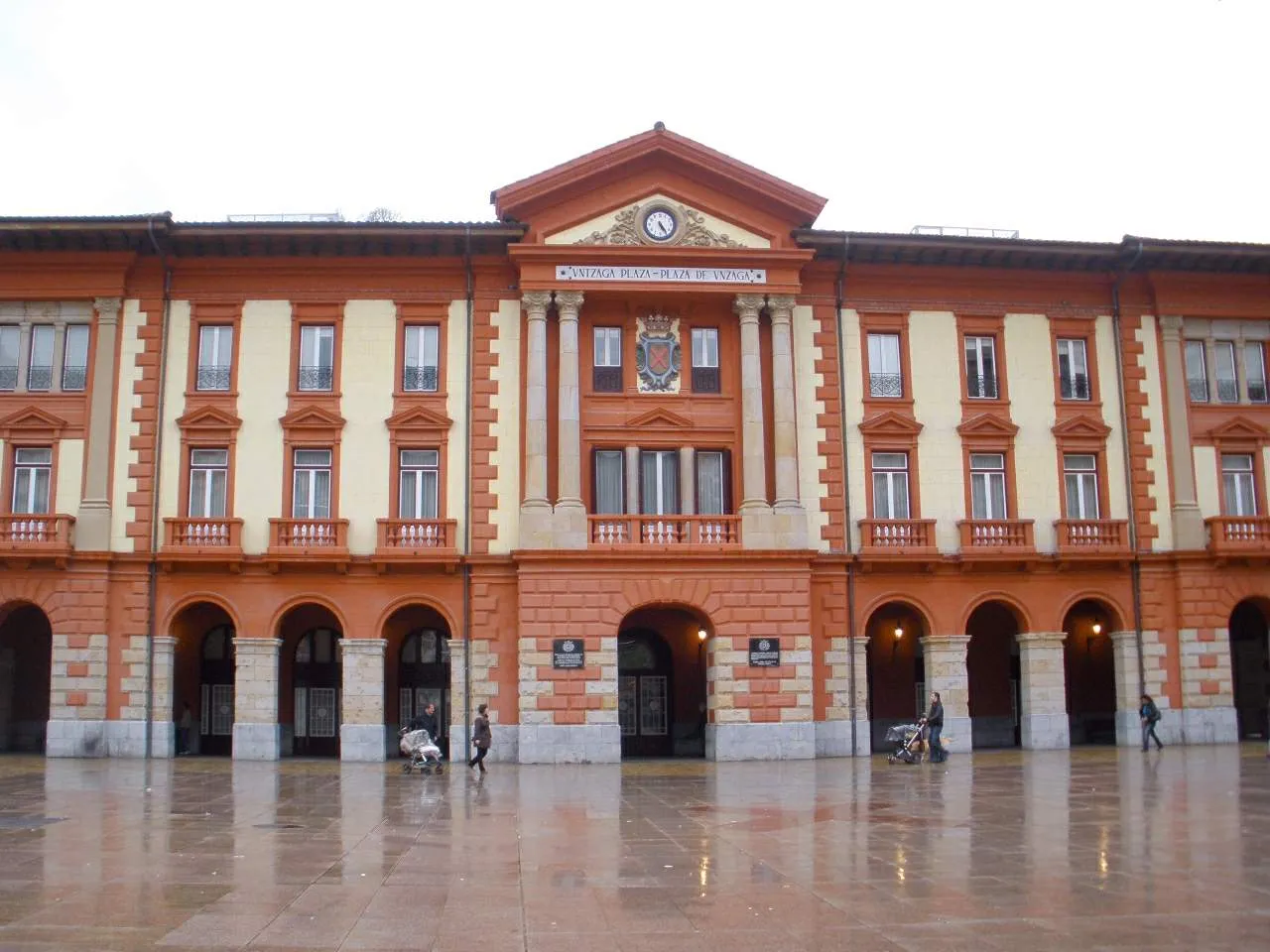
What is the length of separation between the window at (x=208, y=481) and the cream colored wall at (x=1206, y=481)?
98.1 ft

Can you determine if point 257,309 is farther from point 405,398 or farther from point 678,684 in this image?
point 678,684

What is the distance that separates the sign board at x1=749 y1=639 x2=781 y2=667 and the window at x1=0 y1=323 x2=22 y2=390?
23300 mm

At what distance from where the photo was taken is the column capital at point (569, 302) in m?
36.9

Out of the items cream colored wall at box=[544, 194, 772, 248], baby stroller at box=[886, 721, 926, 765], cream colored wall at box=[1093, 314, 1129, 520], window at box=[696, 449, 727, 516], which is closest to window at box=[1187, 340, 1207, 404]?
cream colored wall at box=[1093, 314, 1129, 520]

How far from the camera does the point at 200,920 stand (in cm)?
1310

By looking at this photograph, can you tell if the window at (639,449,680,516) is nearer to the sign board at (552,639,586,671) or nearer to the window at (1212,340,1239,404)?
the sign board at (552,639,586,671)

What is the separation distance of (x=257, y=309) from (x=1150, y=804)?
28.0 meters

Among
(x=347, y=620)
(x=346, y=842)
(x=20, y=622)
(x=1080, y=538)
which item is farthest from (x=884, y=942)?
(x=20, y=622)

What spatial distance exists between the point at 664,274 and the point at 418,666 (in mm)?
14789

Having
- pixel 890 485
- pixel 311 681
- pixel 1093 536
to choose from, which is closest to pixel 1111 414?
pixel 1093 536

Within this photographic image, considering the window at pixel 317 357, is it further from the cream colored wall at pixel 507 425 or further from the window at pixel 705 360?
the window at pixel 705 360

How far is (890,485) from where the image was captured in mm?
38750

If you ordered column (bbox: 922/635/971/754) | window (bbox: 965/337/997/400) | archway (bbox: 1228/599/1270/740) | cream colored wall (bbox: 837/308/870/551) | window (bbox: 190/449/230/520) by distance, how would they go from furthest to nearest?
1. archway (bbox: 1228/599/1270/740)
2. window (bbox: 965/337/997/400)
3. cream colored wall (bbox: 837/308/870/551)
4. column (bbox: 922/635/971/754)
5. window (bbox: 190/449/230/520)

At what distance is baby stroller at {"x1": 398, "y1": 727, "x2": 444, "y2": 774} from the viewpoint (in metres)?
31.8
